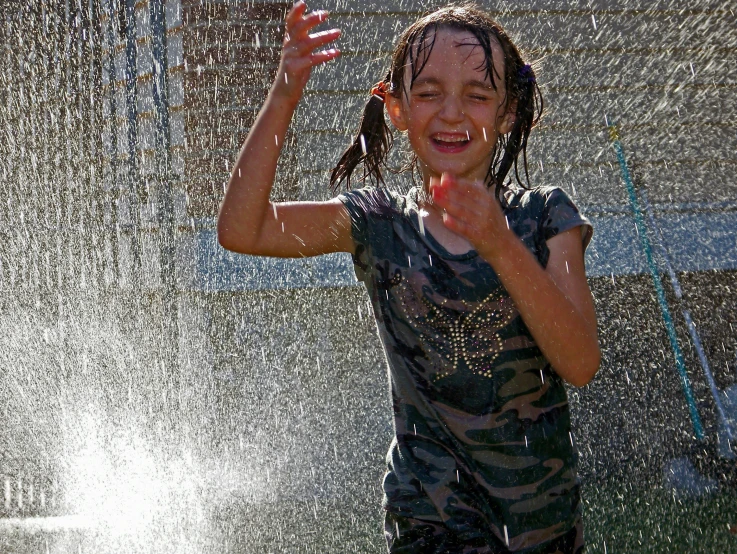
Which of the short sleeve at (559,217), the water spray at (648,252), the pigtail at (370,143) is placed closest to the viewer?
the short sleeve at (559,217)

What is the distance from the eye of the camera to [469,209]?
4.09ft

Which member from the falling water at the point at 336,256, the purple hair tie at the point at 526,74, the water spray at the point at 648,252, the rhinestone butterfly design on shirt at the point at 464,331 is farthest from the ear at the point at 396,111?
the water spray at the point at 648,252

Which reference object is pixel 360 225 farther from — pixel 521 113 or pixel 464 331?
pixel 521 113

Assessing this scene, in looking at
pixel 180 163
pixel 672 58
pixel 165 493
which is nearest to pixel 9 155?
pixel 180 163

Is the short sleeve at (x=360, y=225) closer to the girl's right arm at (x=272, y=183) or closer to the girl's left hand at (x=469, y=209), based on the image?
the girl's right arm at (x=272, y=183)

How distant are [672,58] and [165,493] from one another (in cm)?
337

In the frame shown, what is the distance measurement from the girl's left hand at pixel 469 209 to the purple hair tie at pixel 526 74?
0.63m

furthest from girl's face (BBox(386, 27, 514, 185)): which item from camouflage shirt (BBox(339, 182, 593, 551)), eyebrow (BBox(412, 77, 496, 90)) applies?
camouflage shirt (BBox(339, 182, 593, 551))

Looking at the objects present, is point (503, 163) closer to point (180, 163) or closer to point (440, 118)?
point (440, 118)

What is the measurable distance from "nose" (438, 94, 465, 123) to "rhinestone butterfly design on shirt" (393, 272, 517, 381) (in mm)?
318

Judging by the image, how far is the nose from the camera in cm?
169

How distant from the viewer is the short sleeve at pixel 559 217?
1640 millimetres

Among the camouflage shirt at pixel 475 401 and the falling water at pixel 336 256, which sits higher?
the falling water at pixel 336 256

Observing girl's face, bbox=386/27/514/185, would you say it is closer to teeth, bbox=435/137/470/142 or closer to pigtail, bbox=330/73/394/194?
teeth, bbox=435/137/470/142
